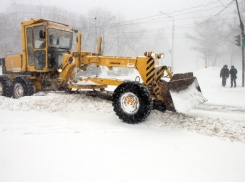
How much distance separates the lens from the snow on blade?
17.6ft

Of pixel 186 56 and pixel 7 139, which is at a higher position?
pixel 186 56

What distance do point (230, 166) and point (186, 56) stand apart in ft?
367

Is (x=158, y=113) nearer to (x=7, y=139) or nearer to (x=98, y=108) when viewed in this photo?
(x=98, y=108)

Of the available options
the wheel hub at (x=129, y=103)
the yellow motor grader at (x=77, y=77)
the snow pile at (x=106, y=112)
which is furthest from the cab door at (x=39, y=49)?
the wheel hub at (x=129, y=103)

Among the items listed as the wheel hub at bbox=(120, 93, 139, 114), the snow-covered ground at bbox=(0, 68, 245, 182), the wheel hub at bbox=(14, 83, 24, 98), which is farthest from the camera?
the wheel hub at bbox=(14, 83, 24, 98)

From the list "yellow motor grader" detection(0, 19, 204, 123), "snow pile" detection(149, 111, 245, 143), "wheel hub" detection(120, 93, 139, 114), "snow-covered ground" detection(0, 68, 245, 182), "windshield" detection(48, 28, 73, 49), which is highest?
"windshield" detection(48, 28, 73, 49)

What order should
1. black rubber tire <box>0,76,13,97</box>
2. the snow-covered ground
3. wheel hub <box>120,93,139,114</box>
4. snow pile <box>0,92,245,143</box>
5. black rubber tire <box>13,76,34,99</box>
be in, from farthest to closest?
black rubber tire <box>0,76,13,97</box> → black rubber tire <box>13,76,34,99</box> → wheel hub <box>120,93,139,114</box> → snow pile <box>0,92,245,143</box> → the snow-covered ground

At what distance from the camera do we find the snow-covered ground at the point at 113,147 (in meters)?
3.19

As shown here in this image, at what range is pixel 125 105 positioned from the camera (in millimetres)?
5598

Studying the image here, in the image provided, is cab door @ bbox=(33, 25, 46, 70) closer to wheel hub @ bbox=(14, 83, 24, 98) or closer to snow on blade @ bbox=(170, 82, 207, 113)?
wheel hub @ bbox=(14, 83, 24, 98)

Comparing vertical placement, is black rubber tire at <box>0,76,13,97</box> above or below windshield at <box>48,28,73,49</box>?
below

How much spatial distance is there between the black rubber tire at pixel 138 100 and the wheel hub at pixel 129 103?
39 mm

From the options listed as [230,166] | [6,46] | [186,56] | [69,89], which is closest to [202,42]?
[6,46]

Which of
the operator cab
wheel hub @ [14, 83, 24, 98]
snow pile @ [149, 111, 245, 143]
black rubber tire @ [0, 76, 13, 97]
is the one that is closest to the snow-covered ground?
snow pile @ [149, 111, 245, 143]
